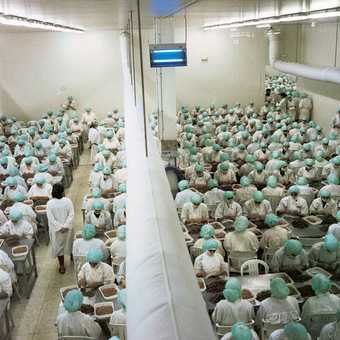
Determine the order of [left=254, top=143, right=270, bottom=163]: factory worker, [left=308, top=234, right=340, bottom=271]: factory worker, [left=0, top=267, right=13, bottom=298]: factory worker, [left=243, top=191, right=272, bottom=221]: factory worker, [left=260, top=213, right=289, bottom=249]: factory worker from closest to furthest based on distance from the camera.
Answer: [left=0, top=267, right=13, bottom=298]: factory worker
[left=308, top=234, right=340, bottom=271]: factory worker
[left=260, top=213, right=289, bottom=249]: factory worker
[left=243, top=191, right=272, bottom=221]: factory worker
[left=254, top=143, right=270, bottom=163]: factory worker

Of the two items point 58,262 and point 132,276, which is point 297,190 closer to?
point 58,262

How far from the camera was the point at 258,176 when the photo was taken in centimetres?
1234

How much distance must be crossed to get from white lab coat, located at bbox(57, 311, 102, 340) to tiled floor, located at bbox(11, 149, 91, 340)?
154 centimetres

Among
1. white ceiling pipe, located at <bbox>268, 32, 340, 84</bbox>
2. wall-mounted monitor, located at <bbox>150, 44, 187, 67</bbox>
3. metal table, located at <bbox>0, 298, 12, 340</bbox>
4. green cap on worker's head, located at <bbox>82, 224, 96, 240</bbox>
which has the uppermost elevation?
wall-mounted monitor, located at <bbox>150, 44, 187, 67</bbox>

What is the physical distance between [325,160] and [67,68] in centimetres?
1280

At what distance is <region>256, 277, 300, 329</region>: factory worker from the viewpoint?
243 inches

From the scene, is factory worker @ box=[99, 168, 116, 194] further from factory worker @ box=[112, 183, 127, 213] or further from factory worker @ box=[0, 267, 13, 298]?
factory worker @ box=[0, 267, 13, 298]

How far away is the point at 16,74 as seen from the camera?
21453 mm

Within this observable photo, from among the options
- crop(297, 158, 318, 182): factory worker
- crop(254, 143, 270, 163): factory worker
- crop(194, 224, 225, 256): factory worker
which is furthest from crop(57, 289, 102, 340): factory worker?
crop(254, 143, 270, 163): factory worker

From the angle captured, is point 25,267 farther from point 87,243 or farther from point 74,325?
point 74,325

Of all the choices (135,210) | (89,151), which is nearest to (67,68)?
(89,151)

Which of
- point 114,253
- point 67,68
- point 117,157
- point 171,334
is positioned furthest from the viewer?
point 67,68

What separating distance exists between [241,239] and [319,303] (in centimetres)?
214

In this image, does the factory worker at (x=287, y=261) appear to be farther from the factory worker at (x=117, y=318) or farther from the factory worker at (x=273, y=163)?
the factory worker at (x=273, y=163)
